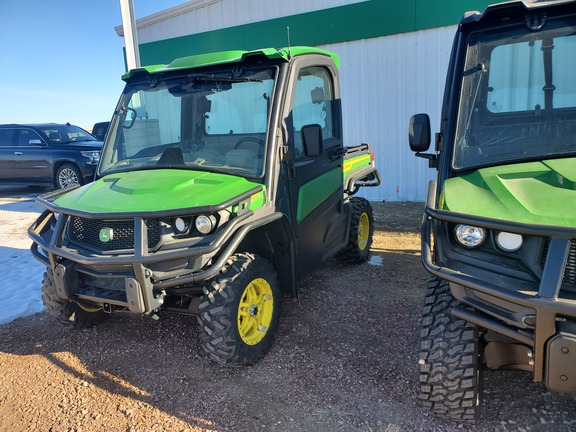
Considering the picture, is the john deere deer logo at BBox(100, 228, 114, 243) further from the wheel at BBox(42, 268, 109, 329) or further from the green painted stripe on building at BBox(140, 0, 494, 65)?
the green painted stripe on building at BBox(140, 0, 494, 65)

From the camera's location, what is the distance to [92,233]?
3170 millimetres

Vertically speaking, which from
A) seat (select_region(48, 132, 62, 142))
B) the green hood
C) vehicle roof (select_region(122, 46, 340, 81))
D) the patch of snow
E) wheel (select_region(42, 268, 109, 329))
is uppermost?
vehicle roof (select_region(122, 46, 340, 81))

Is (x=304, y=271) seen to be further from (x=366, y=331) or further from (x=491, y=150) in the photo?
(x=491, y=150)

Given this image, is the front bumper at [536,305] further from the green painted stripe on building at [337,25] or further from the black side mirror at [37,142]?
the black side mirror at [37,142]

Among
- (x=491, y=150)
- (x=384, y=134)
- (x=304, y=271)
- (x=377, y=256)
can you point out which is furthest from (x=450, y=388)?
(x=384, y=134)

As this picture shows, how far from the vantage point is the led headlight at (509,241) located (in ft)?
7.26

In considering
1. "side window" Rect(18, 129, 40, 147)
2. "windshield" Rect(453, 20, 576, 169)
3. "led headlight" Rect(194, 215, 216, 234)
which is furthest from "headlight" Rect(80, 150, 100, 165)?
"windshield" Rect(453, 20, 576, 169)

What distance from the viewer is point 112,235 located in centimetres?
304

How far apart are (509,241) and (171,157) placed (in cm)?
267

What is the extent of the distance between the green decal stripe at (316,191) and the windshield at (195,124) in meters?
0.65

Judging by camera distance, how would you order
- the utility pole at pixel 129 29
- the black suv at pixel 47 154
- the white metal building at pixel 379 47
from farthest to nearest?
the black suv at pixel 47 154 < the white metal building at pixel 379 47 < the utility pole at pixel 129 29

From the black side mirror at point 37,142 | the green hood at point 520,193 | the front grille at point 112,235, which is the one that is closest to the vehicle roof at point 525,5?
the green hood at point 520,193

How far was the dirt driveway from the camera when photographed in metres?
2.73

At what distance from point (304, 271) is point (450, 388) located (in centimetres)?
181
